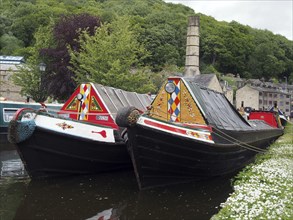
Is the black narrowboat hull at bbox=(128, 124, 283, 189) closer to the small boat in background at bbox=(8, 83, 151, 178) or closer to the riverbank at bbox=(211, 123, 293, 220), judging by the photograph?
the riverbank at bbox=(211, 123, 293, 220)

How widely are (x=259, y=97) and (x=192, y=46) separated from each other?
23664mm

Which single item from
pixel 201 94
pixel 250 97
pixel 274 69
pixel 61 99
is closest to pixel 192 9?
pixel 274 69

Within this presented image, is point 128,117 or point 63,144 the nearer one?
point 128,117

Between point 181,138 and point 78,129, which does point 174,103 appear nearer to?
point 181,138

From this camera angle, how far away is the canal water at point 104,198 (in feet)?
23.9

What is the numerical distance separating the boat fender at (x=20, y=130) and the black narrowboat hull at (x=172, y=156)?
256cm

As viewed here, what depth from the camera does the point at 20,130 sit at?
943 centimetres

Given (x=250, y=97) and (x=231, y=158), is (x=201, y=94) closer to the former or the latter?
(x=231, y=158)

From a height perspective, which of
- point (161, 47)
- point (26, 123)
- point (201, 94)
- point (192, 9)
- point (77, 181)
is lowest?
point (77, 181)

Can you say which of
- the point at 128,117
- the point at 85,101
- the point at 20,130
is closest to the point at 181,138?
the point at 128,117

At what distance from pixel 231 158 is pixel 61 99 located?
2110 centimetres

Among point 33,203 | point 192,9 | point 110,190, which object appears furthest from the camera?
point 192,9

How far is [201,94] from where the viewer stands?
11.0 metres

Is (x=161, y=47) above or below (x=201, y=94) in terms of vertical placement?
above
